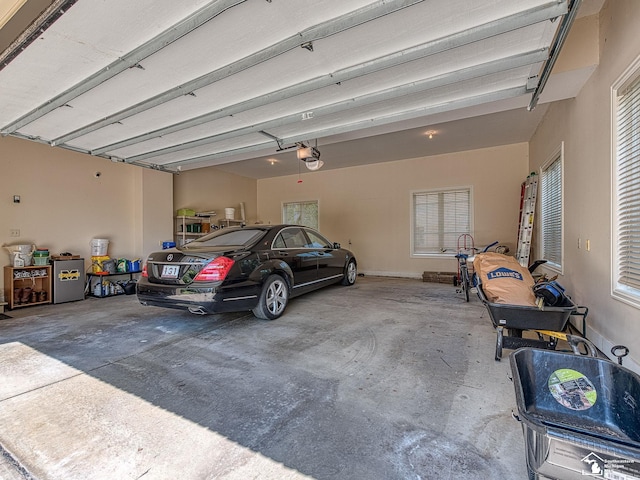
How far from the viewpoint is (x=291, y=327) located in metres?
3.54

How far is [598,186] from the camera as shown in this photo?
2910mm

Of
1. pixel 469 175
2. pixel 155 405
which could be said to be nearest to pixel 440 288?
pixel 469 175

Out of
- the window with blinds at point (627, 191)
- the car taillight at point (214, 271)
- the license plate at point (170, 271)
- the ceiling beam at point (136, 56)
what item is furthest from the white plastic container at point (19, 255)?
the window with blinds at point (627, 191)

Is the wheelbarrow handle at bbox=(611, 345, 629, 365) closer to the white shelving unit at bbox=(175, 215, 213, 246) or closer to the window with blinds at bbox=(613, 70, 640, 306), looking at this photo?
the window with blinds at bbox=(613, 70, 640, 306)

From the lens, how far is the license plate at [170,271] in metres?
3.34

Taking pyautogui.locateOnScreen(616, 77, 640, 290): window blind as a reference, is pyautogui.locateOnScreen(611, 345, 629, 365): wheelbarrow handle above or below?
below

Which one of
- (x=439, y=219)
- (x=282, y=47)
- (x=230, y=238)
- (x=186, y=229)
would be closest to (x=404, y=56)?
(x=282, y=47)

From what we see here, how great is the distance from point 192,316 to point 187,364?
1657mm

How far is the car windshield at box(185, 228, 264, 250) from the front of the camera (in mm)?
3867

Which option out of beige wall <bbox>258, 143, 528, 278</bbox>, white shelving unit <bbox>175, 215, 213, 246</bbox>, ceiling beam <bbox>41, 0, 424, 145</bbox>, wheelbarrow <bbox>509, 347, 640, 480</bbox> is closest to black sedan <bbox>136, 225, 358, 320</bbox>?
ceiling beam <bbox>41, 0, 424, 145</bbox>

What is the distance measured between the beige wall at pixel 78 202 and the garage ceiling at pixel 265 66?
110 centimetres

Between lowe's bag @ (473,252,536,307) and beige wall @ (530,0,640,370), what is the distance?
70 cm

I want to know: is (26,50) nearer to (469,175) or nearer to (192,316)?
(192,316)

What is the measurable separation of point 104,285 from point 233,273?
3978mm
